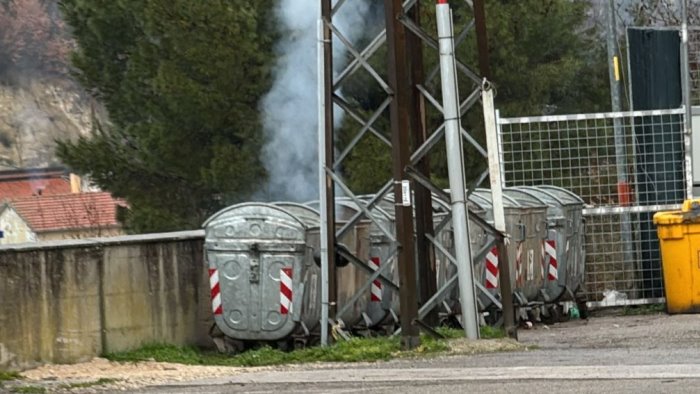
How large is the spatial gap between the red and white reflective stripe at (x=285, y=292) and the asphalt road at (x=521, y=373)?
2621 millimetres

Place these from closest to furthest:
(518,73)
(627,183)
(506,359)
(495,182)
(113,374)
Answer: (506,359), (113,374), (495,182), (627,183), (518,73)

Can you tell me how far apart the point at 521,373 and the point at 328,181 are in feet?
14.4

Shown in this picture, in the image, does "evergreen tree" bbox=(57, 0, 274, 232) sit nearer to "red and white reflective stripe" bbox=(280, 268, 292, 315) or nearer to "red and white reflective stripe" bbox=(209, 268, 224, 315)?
"red and white reflective stripe" bbox=(209, 268, 224, 315)

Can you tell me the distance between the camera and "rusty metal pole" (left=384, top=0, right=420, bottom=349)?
48.8ft

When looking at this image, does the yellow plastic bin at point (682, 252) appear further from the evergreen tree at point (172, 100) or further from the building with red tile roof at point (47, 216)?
the building with red tile roof at point (47, 216)

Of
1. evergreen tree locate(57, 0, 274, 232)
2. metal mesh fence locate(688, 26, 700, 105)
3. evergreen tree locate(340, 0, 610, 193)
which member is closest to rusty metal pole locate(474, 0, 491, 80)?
metal mesh fence locate(688, 26, 700, 105)

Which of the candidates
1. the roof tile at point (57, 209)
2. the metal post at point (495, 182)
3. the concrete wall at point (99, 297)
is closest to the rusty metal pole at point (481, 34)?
the metal post at point (495, 182)

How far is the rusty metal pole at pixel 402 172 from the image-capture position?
14.9 meters

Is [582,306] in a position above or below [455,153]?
below

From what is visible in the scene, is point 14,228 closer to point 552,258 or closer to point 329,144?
point 552,258

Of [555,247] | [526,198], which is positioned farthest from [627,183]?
[526,198]

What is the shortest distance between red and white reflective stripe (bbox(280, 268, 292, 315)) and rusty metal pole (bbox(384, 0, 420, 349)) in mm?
2197

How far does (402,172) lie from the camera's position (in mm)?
14992

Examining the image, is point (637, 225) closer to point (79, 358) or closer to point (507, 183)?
point (507, 183)
